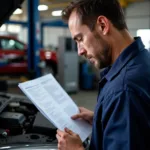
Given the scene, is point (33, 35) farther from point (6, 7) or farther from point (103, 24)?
point (103, 24)

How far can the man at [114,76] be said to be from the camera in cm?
87

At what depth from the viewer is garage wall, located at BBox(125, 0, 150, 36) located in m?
12.0

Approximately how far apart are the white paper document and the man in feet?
0.57

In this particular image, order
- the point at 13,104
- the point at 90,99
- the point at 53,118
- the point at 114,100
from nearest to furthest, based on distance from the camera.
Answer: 1. the point at 114,100
2. the point at 53,118
3. the point at 13,104
4. the point at 90,99

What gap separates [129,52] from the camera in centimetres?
99

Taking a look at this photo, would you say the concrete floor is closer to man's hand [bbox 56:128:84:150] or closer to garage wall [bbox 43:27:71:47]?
man's hand [bbox 56:128:84:150]

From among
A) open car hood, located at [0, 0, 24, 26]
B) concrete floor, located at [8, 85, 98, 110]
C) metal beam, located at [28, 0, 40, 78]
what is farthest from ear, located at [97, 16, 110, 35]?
concrete floor, located at [8, 85, 98, 110]

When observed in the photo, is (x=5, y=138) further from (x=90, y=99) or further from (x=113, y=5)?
(x=90, y=99)

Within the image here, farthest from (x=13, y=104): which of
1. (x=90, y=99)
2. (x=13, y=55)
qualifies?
(x=13, y=55)

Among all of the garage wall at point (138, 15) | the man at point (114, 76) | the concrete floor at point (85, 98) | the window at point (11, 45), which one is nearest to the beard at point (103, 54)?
the man at point (114, 76)

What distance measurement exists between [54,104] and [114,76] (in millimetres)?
545

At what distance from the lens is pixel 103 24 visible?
1009 mm

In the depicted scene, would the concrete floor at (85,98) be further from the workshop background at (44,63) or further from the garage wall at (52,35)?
the garage wall at (52,35)

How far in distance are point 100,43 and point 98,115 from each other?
29 centimetres
